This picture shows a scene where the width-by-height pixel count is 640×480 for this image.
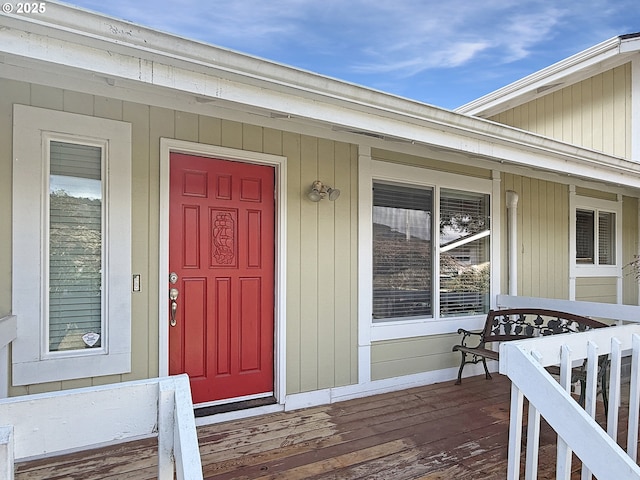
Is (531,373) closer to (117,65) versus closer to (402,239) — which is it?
(117,65)

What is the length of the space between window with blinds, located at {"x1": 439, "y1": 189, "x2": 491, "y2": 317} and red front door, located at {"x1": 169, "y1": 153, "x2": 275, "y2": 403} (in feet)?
6.08

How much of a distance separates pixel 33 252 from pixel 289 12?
7.47 meters

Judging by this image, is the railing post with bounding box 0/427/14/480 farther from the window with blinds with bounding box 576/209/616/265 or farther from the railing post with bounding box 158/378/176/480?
the window with blinds with bounding box 576/209/616/265

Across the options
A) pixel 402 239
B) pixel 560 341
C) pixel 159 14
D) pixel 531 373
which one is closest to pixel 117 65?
pixel 531 373

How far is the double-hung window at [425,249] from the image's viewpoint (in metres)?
3.73

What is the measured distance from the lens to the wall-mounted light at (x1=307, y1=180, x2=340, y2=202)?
3.29m

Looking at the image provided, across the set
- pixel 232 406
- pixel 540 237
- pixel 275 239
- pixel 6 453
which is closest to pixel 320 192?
pixel 275 239

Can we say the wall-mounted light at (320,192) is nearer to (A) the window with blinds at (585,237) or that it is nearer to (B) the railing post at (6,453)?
(B) the railing post at (6,453)

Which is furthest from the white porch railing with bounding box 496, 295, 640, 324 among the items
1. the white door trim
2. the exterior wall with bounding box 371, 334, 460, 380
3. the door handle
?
the door handle

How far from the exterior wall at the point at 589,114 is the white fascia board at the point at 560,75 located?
13 centimetres

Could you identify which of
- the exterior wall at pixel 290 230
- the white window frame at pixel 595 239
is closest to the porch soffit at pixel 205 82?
the exterior wall at pixel 290 230

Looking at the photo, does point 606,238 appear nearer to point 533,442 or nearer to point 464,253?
point 464,253

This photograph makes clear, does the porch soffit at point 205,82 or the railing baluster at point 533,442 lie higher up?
the porch soffit at point 205,82

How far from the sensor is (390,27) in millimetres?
8781
